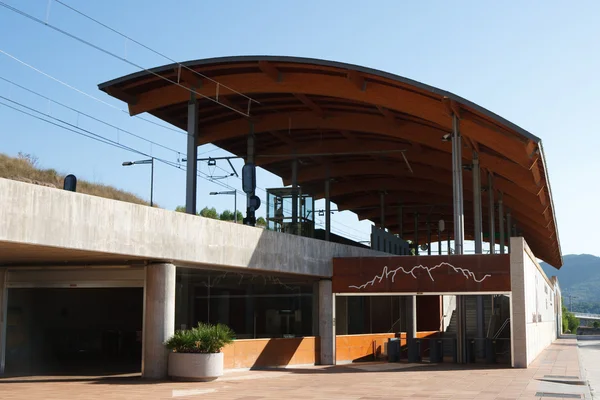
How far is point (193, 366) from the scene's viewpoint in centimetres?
1833

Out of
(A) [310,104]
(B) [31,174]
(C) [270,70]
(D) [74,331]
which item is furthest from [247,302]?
(B) [31,174]

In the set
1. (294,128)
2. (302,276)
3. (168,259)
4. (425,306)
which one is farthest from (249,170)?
(168,259)

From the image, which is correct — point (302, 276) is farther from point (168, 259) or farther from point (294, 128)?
point (294, 128)

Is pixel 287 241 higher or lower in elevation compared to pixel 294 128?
lower

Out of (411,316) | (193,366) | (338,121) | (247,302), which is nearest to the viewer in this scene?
(193,366)

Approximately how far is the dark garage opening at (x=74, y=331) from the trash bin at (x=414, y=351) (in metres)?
10.7

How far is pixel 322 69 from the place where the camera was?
89.5 feet

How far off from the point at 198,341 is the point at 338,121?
16.3 m

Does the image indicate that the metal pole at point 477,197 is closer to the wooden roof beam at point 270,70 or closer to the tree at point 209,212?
the wooden roof beam at point 270,70

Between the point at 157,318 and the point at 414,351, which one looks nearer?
the point at 157,318

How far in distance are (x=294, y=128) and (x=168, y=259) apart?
51.2 feet

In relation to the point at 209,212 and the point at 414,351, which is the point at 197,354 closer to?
the point at 414,351

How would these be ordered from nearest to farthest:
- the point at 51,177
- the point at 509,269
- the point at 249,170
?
the point at 509,269 → the point at 249,170 → the point at 51,177

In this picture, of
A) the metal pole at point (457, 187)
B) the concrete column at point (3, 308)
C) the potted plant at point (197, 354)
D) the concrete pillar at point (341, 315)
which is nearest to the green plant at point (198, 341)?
the potted plant at point (197, 354)
